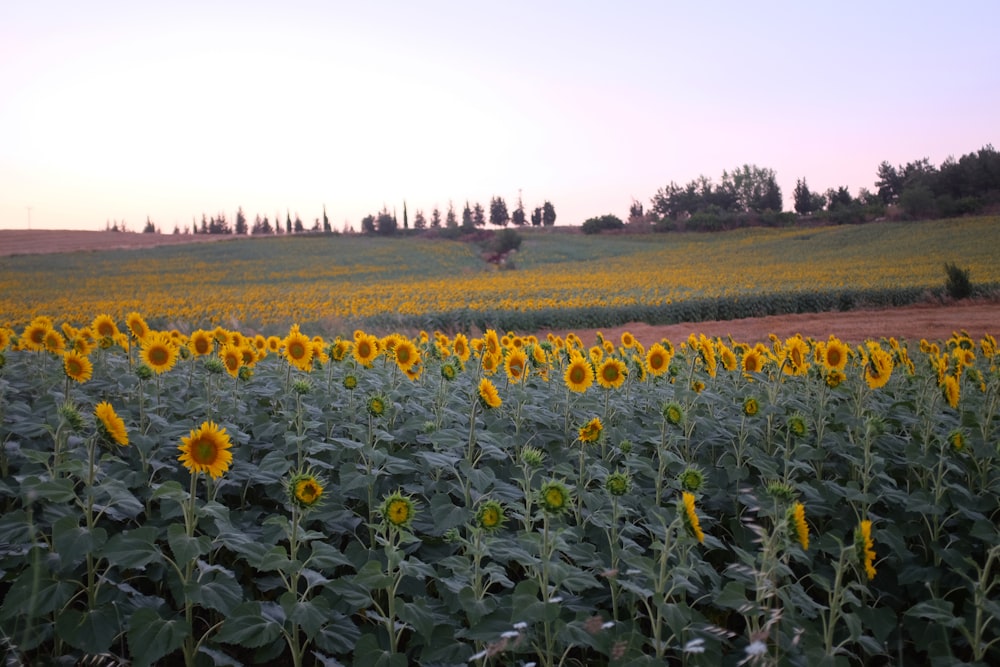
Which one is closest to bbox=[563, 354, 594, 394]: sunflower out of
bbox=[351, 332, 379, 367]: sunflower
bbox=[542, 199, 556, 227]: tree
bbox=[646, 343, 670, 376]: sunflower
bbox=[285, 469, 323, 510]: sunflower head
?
bbox=[646, 343, 670, 376]: sunflower

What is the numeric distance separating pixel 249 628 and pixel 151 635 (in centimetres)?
28

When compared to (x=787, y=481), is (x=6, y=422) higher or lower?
higher

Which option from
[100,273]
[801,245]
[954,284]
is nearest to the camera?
[954,284]

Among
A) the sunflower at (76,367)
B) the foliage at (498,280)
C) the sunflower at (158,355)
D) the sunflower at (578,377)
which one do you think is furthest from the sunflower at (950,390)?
the foliage at (498,280)

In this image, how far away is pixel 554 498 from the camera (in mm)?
2041

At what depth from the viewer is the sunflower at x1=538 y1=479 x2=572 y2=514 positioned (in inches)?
79.6

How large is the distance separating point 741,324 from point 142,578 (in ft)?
63.7

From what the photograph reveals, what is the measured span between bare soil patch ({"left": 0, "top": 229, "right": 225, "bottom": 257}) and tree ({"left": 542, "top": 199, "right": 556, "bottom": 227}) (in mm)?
44826

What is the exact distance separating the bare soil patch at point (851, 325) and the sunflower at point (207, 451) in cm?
1318

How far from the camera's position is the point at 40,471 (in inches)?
110

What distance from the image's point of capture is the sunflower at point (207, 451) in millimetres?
2188

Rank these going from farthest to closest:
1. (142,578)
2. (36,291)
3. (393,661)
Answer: (36,291)
(142,578)
(393,661)

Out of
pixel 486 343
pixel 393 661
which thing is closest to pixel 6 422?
pixel 393 661

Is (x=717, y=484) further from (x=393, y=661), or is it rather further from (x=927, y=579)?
(x=393, y=661)
